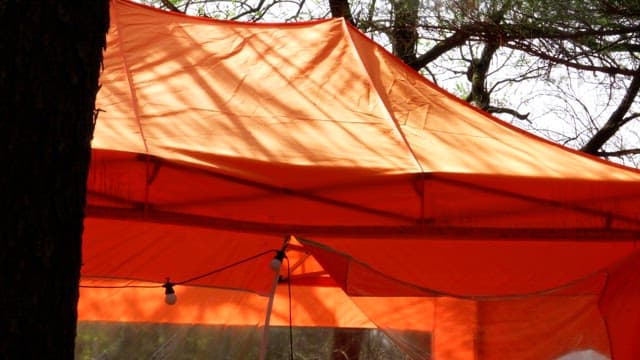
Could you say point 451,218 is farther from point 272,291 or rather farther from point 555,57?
point 555,57

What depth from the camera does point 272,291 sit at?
3.03m

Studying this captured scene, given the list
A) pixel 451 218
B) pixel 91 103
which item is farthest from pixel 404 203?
pixel 91 103

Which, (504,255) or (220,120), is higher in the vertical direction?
(220,120)

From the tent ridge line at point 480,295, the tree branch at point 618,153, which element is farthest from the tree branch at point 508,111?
the tent ridge line at point 480,295

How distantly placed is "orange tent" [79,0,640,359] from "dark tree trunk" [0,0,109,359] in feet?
3.00

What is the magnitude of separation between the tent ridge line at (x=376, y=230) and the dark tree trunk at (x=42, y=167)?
96cm

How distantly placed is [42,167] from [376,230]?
1.33 m

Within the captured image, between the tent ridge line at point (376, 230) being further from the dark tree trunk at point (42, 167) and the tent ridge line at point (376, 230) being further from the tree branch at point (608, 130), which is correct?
the tree branch at point (608, 130)

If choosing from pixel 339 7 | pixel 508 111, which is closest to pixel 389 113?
pixel 339 7

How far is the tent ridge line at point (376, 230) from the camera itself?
2646 millimetres

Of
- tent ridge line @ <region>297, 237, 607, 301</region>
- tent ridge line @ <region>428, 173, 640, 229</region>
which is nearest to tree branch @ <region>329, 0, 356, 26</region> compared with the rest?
tent ridge line @ <region>297, 237, 607, 301</region>

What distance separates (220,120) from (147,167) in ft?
1.39

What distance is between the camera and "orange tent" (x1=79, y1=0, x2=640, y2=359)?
8.91 feet

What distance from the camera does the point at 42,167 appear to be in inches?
64.2
